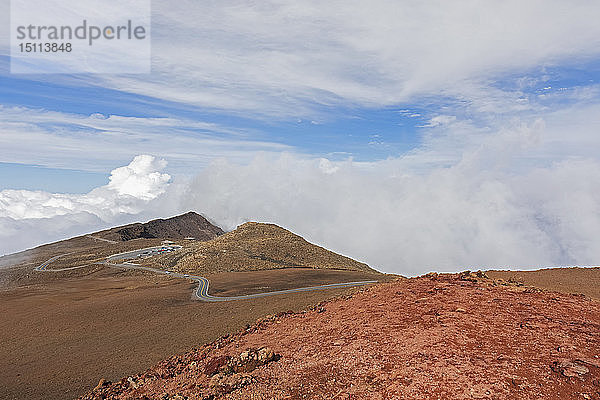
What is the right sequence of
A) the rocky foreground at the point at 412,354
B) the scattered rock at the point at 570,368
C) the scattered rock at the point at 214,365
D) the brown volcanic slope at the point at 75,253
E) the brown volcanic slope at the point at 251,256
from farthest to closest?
the brown volcanic slope at the point at 75,253
the brown volcanic slope at the point at 251,256
the scattered rock at the point at 214,365
the rocky foreground at the point at 412,354
the scattered rock at the point at 570,368

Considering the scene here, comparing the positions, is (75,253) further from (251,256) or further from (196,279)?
(196,279)

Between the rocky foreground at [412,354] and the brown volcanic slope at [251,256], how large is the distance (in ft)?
177

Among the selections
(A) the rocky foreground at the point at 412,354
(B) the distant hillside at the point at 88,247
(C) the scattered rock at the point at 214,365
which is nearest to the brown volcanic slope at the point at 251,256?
(B) the distant hillside at the point at 88,247

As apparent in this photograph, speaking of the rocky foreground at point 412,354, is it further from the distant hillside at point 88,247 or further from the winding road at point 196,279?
the distant hillside at point 88,247

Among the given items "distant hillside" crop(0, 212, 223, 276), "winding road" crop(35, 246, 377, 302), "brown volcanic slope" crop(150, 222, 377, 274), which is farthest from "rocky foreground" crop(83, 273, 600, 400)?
"distant hillside" crop(0, 212, 223, 276)

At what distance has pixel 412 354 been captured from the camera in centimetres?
1475

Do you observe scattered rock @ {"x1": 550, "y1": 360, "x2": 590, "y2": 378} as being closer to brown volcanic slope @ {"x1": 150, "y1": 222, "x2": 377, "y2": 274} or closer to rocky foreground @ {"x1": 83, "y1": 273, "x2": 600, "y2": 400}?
rocky foreground @ {"x1": 83, "y1": 273, "x2": 600, "y2": 400}

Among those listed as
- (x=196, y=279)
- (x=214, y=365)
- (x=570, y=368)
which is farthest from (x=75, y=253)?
(x=570, y=368)

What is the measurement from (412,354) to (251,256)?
69.2 m

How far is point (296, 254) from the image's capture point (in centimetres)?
8662

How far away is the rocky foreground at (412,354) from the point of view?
12.1m

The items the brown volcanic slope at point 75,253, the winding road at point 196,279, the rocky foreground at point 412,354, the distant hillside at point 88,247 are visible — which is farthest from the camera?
the distant hillside at point 88,247

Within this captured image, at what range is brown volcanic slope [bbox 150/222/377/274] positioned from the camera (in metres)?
76.0

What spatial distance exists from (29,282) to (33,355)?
5538 cm
